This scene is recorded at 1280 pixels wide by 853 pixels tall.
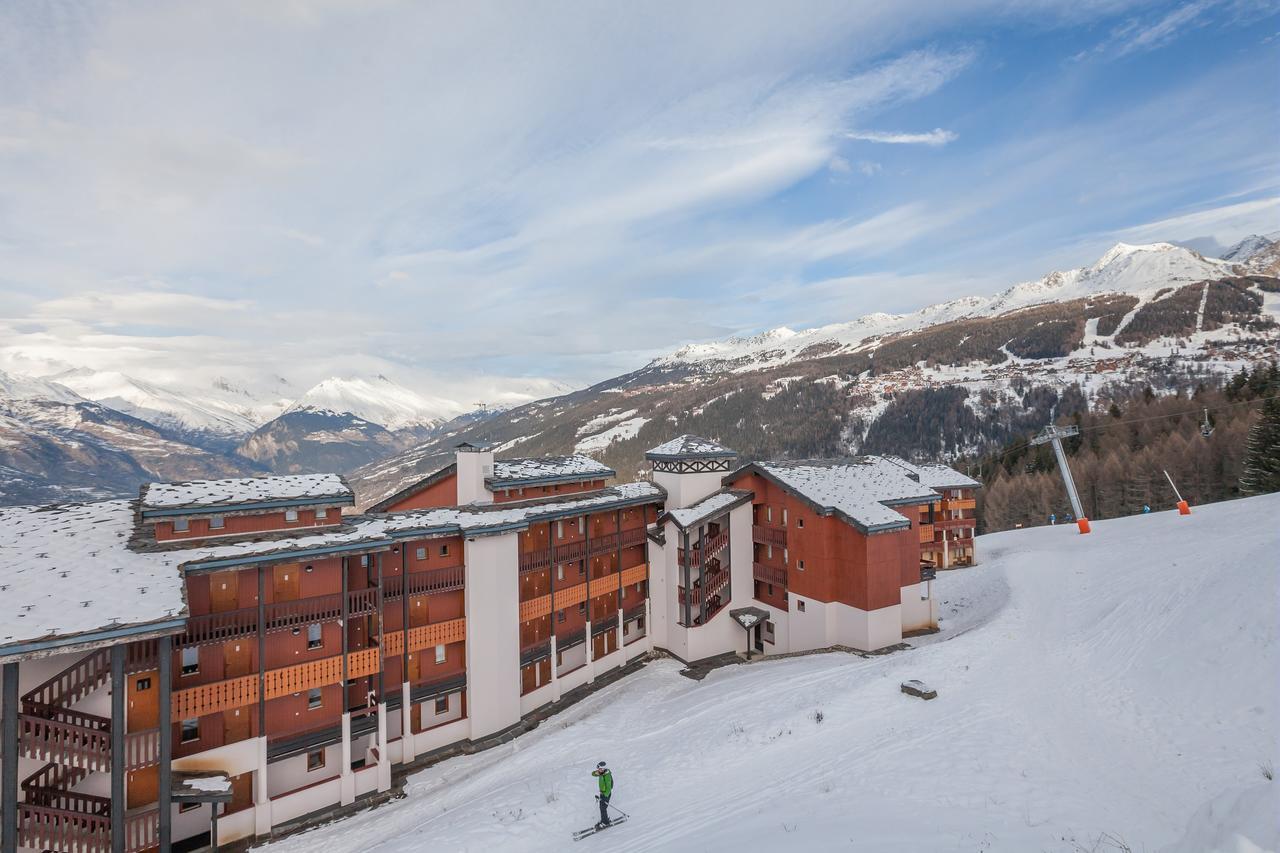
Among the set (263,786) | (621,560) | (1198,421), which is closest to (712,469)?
(621,560)

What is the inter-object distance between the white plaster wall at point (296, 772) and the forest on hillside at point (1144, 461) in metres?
82.2

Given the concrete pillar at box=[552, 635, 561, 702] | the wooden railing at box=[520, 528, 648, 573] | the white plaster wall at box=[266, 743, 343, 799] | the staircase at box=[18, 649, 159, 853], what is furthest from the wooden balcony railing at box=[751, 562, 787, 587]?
the staircase at box=[18, 649, 159, 853]

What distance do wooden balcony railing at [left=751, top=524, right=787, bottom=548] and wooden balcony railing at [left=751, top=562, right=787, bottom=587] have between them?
67.7 inches

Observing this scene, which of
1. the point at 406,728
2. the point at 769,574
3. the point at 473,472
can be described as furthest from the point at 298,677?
the point at 769,574

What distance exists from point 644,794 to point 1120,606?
2675 cm

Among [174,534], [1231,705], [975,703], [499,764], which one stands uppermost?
[174,534]

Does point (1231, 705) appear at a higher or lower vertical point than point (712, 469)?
lower

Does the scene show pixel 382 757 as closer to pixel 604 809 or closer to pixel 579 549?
pixel 604 809

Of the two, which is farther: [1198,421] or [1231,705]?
[1198,421]

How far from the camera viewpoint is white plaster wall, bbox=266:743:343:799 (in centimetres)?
2341

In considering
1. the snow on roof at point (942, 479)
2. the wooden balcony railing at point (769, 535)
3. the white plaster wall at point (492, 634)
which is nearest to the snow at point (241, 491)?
the white plaster wall at point (492, 634)

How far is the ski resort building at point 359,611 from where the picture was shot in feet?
58.5

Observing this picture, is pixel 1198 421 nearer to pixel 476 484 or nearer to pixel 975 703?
pixel 975 703

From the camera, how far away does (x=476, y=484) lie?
3369cm
